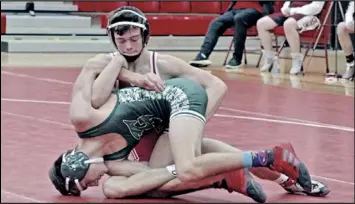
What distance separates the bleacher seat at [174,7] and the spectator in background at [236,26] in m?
3.34

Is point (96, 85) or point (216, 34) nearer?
point (96, 85)

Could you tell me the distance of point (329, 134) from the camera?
24.3 feet

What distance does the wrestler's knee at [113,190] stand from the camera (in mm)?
4871

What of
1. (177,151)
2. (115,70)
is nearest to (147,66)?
(115,70)

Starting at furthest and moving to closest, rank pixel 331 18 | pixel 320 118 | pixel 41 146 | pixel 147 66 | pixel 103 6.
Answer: pixel 103 6, pixel 331 18, pixel 320 118, pixel 41 146, pixel 147 66

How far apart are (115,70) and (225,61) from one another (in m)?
7.99

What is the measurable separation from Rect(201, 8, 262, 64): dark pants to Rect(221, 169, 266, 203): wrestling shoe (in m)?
7.46

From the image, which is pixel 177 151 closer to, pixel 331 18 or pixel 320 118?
pixel 320 118

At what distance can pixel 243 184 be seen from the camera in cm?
480

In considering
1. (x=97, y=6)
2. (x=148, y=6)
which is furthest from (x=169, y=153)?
(x=97, y=6)

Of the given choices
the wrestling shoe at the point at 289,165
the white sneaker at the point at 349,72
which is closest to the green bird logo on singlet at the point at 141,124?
the wrestling shoe at the point at 289,165

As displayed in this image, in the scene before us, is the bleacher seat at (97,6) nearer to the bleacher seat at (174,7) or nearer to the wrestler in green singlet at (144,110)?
the bleacher seat at (174,7)

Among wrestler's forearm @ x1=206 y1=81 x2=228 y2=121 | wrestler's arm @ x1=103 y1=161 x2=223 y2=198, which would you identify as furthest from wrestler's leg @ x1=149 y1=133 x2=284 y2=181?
wrestler's forearm @ x1=206 y1=81 x2=228 y2=121

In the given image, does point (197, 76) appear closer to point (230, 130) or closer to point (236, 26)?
point (230, 130)
